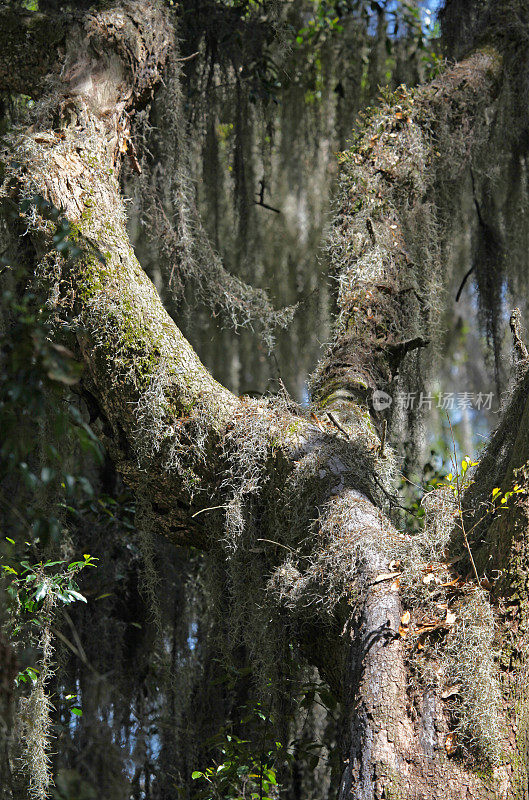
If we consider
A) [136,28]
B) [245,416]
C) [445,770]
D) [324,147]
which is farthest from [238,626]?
[324,147]

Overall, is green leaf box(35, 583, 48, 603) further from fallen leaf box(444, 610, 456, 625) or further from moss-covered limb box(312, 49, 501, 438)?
fallen leaf box(444, 610, 456, 625)

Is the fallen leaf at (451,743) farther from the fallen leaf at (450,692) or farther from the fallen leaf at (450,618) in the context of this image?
the fallen leaf at (450,618)

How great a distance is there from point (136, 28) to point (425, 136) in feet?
3.85

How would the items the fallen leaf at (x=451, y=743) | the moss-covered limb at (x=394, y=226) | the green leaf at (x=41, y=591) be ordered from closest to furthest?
1. the fallen leaf at (x=451, y=743)
2. the green leaf at (x=41, y=591)
3. the moss-covered limb at (x=394, y=226)

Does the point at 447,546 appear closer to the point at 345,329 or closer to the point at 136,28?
the point at 345,329

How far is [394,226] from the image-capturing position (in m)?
2.92

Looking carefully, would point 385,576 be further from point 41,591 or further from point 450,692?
point 41,591

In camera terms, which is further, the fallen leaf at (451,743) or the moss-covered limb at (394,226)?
the moss-covered limb at (394,226)

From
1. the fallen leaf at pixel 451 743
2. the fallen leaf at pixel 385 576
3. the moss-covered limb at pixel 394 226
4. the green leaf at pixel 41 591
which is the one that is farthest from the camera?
the moss-covered limb at pixel 394 226

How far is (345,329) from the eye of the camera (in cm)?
281

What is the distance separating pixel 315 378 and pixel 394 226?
0.66 metres

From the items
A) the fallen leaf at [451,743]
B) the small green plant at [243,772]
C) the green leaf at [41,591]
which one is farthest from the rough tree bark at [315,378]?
the small green plant at [243,772]

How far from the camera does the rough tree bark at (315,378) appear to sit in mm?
1608

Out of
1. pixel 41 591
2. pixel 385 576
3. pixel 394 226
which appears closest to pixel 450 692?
pixel 385 576
